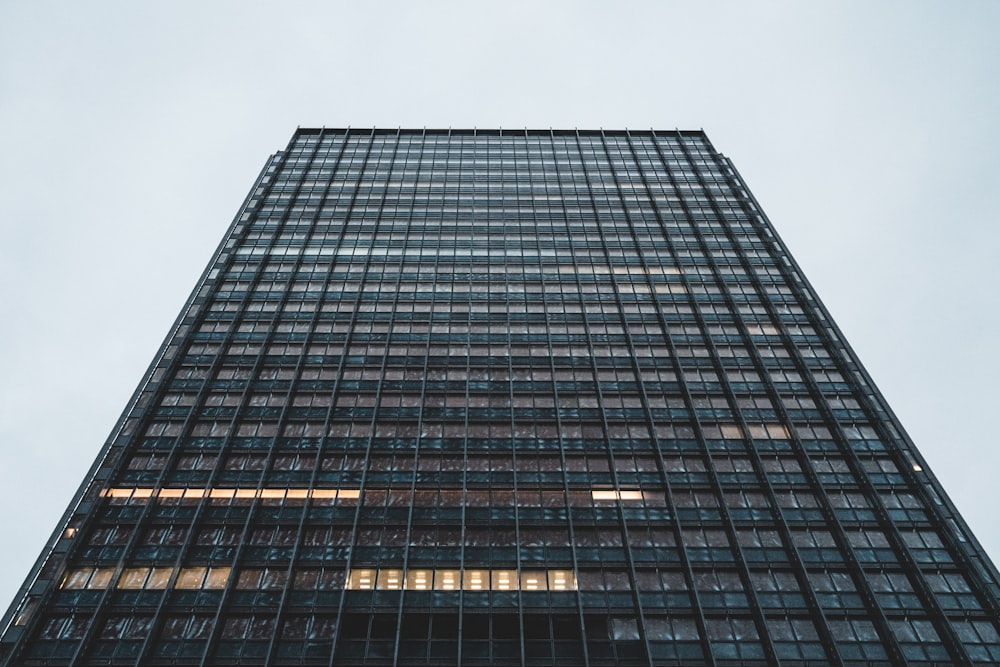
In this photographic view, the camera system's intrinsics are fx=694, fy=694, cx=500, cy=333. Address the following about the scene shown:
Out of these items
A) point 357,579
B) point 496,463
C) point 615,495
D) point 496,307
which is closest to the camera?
point 357,579

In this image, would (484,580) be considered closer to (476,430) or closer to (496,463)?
(496,463)

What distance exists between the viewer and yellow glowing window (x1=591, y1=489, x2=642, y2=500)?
36969mm

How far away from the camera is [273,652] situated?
98.0ft

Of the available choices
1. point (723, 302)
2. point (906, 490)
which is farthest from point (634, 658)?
point (723, 302)

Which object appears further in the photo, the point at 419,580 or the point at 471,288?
the point at 471,288

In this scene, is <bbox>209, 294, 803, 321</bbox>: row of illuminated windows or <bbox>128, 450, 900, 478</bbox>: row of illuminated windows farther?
<bbox>209, 294, 803, 321</bbox>: row of illuminated windows

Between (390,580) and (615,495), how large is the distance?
1250 cm

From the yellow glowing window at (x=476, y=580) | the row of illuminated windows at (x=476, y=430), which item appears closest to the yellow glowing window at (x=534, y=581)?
the yellow glowing window at (x=476, y=580)

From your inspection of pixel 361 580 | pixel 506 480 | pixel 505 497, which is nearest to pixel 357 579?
pixel 361 580

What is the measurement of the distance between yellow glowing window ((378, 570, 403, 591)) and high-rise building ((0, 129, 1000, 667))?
0.33ft

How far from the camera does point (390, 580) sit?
3288 cm

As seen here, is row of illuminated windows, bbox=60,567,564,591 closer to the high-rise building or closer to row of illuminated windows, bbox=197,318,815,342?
the high-rise building

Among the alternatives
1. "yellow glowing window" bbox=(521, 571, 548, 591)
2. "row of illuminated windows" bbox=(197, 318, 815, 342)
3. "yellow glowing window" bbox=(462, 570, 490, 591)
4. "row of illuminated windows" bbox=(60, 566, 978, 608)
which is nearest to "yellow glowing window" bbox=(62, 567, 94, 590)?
"row of illuminated windows" bbox=(60, 566, 978, 608)

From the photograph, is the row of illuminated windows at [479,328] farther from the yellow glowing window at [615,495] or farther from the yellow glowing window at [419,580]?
the yellow glowing window at [419,580]
